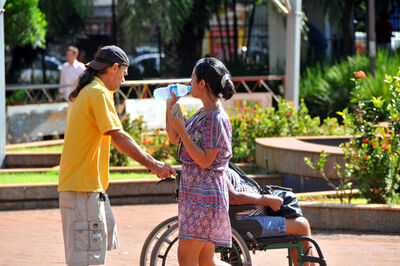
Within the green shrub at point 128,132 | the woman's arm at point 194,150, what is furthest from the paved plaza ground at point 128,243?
the woman's arm at point 194,150

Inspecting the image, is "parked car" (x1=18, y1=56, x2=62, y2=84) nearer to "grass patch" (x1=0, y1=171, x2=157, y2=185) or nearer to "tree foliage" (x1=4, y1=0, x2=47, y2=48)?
"tree foliage" (x1=4, y1=0, x2=47, y2=48)

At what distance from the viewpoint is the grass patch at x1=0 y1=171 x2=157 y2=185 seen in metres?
9.91

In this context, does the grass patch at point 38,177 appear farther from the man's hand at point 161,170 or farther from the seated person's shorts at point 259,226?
the man's hand at point 161,170

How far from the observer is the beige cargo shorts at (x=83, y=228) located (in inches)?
174

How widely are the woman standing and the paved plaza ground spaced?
221 centimetres

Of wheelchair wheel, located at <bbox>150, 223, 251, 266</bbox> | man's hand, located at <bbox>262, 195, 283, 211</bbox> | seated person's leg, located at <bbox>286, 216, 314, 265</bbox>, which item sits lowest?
wheelchair wheel, located at <bbox>150, 223, 251, 266</bbox>

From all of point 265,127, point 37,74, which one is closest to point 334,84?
point 265,127

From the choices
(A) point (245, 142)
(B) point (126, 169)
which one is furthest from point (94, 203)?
(A) point (245, 142)

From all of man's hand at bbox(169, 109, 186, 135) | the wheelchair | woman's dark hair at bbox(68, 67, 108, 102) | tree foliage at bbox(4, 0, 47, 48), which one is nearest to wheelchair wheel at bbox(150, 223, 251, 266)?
the wheelchair

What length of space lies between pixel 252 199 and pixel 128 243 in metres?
2.74

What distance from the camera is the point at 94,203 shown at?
14.6 feet

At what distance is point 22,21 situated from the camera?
51.6 feet

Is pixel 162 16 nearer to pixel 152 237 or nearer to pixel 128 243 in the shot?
pixel 128 243

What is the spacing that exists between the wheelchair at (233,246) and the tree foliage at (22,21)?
1140cm
